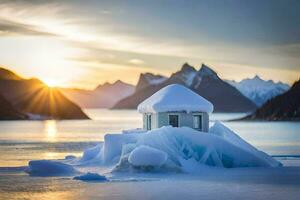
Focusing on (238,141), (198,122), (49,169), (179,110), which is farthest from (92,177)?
(238,141)

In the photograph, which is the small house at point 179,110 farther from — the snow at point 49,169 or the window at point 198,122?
the snow at point 49,169

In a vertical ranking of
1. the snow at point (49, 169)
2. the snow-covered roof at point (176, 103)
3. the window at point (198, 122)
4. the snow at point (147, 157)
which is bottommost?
the snow at point (49, 169)

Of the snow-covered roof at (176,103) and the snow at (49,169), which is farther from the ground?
the snow-covered roof at (176,103)

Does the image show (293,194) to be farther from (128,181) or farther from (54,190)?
(54,190)

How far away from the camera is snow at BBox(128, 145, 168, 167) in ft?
123

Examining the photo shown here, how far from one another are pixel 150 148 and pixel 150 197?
402 inches

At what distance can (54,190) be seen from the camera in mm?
29875

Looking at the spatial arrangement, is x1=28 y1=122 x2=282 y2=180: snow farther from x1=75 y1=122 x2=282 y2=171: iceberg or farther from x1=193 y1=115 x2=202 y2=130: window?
x1=193 y1=115 x2=202 y2=130: window

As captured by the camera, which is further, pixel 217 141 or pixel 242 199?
pixel 217 141

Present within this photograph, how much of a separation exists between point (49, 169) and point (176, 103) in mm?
11417

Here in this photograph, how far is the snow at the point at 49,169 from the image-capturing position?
3756cm

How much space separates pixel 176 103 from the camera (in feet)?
148

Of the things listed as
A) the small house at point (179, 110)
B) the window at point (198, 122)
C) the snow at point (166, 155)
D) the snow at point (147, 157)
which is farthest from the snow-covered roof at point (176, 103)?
the snow at point (147, 157)

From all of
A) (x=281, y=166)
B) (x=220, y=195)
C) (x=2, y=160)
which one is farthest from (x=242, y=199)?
(x=2, y=160)
